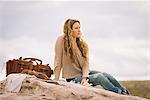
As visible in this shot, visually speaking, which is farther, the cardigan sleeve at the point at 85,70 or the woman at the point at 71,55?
the woman at the point at 71,55

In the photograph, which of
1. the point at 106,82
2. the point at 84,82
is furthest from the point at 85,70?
the point at 106,82

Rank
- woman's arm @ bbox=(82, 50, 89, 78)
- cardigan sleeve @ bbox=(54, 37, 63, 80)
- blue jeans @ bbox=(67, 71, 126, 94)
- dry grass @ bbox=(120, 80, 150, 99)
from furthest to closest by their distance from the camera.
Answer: dry grass @ bbox=(120, 80, 150, 99), cardigan sleeve @ bbox=(54, 37, 63, 80), woman's arm @ bbox=(82, 50, 89, 78), blue jeans @ bbox=(67, 71, 126, 94)

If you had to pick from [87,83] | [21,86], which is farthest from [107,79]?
[21,86]

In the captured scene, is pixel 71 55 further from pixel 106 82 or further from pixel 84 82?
pixel 106 82

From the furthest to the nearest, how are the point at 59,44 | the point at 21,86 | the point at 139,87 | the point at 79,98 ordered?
the point at 139,87, the point at 59,44, the point at 21,86, the point at 79,98

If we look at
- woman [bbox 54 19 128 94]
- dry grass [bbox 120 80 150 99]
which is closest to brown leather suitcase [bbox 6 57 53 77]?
woman [bbox 54 19 128 94]

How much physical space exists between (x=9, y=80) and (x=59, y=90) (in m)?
0.61

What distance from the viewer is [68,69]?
3.74 meters

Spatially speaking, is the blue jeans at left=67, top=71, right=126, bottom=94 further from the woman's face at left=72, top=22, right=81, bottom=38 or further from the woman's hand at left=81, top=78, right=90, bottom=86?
the woman's face at left=72, top=22, right=81, bottom=38

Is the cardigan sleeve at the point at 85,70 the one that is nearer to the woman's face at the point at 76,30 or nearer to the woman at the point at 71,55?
Result: the woman at the point at 71,55

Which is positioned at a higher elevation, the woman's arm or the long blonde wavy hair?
the long blonde wavy hair

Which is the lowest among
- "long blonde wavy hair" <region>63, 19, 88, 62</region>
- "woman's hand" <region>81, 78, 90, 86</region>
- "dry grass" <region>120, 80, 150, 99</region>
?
A: "dry grass" <region>120, 80, 150, 99</region>

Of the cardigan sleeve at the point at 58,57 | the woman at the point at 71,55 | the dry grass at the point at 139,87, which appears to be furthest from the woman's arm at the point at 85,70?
the dry grass at the point at 139,87

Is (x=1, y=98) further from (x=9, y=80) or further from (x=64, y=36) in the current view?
(x=64, y=36)
